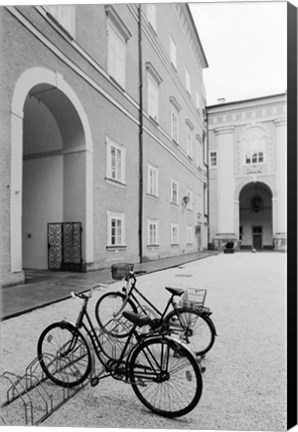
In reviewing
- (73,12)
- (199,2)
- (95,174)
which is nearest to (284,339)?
(95,174)

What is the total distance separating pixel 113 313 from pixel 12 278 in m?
0.80

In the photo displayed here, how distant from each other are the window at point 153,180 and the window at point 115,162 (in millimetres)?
271

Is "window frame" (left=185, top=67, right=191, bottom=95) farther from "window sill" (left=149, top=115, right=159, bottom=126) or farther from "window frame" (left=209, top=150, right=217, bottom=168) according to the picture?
"window frame" (left=209, top=150, right=217, bottom=168)

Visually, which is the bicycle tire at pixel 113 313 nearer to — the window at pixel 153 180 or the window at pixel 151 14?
the window at pixel 153 180

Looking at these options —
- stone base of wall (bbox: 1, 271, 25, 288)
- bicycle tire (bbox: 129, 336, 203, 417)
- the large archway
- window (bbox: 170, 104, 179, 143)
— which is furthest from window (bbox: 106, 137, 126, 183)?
bicycle tire (bbox: 129, 336, 203, 417)

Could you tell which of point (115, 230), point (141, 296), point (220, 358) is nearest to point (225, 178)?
point (115, 230)

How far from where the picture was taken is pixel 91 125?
2555 millimetres

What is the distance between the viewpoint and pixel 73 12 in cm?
222

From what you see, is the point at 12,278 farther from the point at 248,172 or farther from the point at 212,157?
the point at 248,172

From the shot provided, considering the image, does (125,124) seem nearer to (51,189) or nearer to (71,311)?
(51,189)

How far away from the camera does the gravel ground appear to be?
1.49 m

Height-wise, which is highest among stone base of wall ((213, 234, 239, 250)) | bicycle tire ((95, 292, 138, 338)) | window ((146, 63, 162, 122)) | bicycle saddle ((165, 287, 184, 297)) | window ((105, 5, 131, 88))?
window ((105, 5, 131, 88))

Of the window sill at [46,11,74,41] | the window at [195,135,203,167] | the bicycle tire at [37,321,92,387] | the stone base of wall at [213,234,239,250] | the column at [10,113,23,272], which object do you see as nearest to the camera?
the bicycle tire at [37,321,92,387]

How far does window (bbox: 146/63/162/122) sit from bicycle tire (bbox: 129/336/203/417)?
199 centimetres
